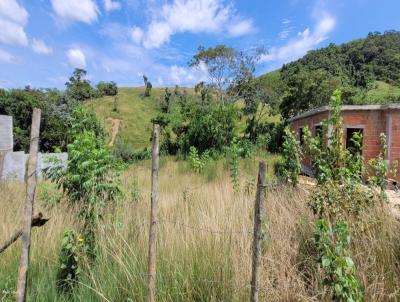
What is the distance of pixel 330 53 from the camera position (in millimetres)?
44938

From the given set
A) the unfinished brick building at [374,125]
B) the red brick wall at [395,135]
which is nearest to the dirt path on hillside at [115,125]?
the unfinished brick building at [374,125]

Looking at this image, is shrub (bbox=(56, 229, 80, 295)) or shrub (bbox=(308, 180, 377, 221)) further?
shrub (bbox=(308, 180, 377, 221))

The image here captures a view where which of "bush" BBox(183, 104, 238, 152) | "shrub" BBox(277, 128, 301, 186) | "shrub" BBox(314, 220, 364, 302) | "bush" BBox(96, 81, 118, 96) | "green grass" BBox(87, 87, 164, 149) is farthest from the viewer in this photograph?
"bush" BBox(96, 81, 118, 96)

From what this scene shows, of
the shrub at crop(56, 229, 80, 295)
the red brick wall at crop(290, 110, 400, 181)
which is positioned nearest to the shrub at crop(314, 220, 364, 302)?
the shrub at crop(56, 229, 80, 295)

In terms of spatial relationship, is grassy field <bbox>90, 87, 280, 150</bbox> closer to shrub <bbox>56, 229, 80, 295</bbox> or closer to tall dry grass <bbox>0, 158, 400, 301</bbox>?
tall dry grass <bbox>0, 158, 400, 301</bbox>

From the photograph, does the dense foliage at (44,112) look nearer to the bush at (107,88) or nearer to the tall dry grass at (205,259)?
the bush at (107,88)

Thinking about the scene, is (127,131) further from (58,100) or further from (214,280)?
(214,280)

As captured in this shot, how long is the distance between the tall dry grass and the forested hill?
72.2 feet

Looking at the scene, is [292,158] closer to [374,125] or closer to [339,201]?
[339,201]

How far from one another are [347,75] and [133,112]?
84.6 feet

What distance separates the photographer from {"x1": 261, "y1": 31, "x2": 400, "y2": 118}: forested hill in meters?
24.3

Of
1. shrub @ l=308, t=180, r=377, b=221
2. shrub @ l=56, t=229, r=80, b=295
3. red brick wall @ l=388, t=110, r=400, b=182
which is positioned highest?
red brick wall @ l=388, t=110, r=400, b=182

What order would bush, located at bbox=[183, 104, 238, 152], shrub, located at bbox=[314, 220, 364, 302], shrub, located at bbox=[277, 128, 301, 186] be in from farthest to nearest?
bush, located at bbox=[183, 104, 238, 152], shrub, located at bbox=[277, 128, 301, 186], shrub, located at bbox=[314, 220, 364, 302]

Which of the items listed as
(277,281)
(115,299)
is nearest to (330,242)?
(277,281)
